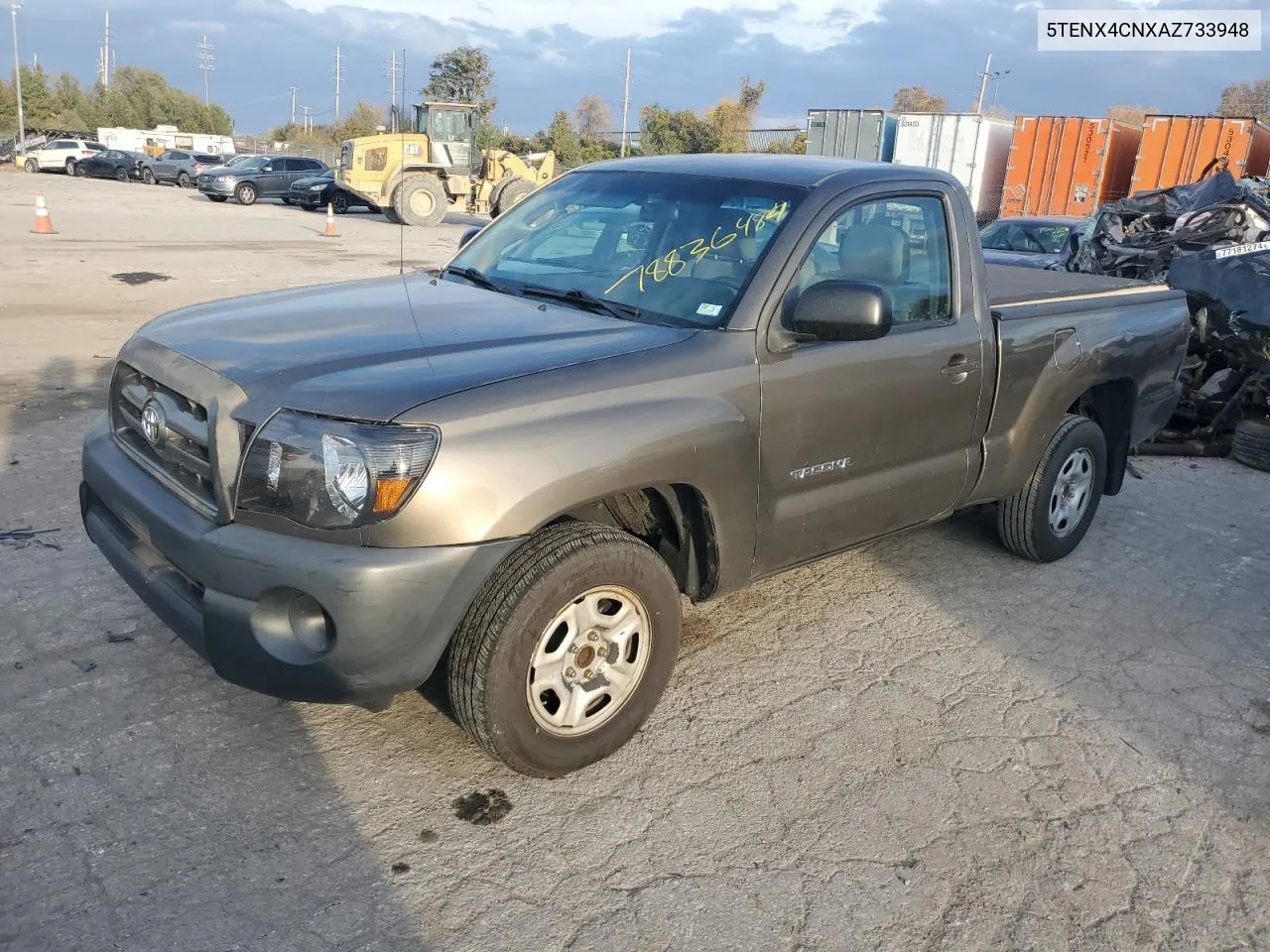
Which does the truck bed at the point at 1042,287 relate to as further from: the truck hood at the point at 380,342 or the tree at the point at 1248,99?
the tree at the point at 1248,99

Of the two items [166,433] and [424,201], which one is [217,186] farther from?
[166,433]

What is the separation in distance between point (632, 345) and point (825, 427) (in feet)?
2.61

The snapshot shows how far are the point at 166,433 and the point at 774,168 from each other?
2.32 meters

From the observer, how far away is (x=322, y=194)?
2864cm

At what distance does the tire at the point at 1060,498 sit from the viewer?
182 inches

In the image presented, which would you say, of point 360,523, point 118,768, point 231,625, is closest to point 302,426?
point 360,523

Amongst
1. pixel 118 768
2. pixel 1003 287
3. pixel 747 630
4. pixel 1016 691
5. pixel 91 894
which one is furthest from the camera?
pixel 1003 287

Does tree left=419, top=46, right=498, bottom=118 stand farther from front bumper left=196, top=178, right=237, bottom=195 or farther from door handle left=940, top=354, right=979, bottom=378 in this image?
door handle left=940, top=354, right=979, bottom=378

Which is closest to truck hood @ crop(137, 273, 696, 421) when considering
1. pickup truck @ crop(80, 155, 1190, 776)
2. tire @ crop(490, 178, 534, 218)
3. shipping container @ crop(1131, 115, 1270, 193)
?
→ pickup truck @ crop(80, 155, 1190, 776)

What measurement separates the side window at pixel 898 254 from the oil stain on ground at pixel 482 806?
1.94 m

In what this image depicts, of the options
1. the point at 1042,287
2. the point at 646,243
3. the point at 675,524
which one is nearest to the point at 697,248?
the point at 646,243

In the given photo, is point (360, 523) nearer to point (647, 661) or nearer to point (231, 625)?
point (231, 625)

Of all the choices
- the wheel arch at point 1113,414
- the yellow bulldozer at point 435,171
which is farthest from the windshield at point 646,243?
the yellow bulldozer at point 435,171

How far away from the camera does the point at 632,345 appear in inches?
118
